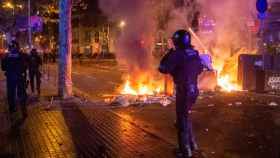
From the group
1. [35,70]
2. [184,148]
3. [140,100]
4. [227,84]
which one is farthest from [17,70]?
[227,84]

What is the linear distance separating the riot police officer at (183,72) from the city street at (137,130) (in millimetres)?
513

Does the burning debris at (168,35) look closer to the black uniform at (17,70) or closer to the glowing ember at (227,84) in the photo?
the glowing ember at (227,84)

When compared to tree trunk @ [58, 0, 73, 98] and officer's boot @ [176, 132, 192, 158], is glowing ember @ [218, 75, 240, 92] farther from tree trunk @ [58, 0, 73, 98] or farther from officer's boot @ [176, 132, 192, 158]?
officer's boot @ [176, 132, 192, 158]

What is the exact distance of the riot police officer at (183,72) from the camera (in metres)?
7.64

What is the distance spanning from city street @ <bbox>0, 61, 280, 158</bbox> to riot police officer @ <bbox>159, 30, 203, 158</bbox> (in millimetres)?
513

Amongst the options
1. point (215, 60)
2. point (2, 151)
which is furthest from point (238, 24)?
point (2, 151)

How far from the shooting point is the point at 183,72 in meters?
7.67

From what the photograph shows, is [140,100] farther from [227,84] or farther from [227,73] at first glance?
[227,73]

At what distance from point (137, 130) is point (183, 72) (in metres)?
2.89

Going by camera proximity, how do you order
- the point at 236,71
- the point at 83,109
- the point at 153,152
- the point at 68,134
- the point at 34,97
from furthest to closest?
the point at 236,71, the point at 34,97, the point at 83,109, the point at 68,134, the point at 153,152

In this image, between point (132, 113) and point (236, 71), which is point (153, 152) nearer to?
point (132, 113)

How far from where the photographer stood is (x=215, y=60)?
791 inches

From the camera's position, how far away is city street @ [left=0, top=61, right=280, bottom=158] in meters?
8.34

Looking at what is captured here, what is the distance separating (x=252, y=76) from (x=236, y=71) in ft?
5.72
